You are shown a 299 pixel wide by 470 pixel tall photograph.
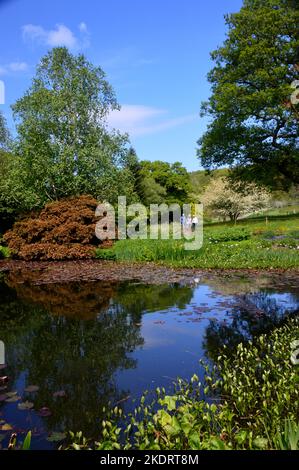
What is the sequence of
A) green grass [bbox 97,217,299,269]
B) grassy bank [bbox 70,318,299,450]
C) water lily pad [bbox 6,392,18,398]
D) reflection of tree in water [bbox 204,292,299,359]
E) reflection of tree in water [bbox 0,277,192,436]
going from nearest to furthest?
grassy bank [bbox 70,318,299,450], reflection of tree in water [bbox 0,277,192,436], water lily pad [bbox 6,392,18,398], reflection of tree in water [bbox 204,292,299,359], green grass [bbox 97,217,299,269]

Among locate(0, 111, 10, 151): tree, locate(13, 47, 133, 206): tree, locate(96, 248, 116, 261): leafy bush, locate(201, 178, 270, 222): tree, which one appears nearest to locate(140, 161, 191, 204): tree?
locate(201, 178, 270, 222): tree

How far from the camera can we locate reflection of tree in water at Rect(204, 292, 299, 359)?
17.9 ft

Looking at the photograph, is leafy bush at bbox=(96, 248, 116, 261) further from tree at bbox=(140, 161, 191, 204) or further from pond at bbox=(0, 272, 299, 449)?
tree at bbox=(140, 161, 191, 204)

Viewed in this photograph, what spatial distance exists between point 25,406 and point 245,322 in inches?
153

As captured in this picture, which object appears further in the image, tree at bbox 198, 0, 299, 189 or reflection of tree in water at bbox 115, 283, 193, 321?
tree at bbox 198, 0, 299, 189

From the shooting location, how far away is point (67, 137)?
2014 centimetres

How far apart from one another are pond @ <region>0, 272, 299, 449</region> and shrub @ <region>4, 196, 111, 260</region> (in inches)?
235

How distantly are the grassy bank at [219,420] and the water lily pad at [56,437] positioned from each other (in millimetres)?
119

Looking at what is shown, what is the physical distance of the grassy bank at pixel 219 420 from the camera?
2.43 meters

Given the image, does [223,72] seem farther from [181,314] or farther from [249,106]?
[181,314]

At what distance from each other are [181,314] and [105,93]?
17.4 metres

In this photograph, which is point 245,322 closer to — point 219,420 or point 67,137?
point 219,420

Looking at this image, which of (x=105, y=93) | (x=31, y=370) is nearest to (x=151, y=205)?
(x=105, y=93)

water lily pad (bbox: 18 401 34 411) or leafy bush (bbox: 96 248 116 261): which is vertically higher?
leafy bush (bbox: 96 248 116 261)
